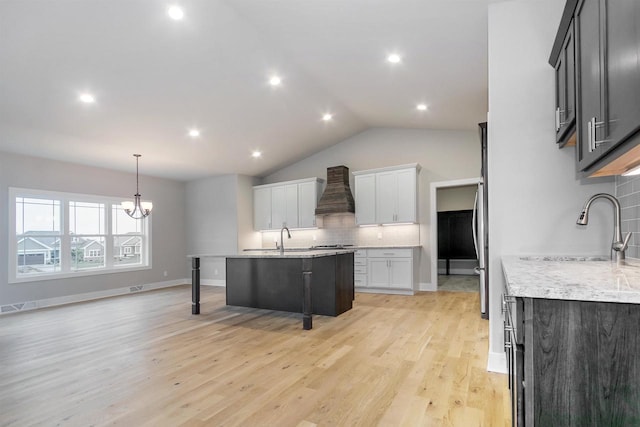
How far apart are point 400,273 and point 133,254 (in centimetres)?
570

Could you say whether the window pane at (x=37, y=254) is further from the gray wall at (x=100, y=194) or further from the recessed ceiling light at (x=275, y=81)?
the recessed ceiling light at (x=275, y=81)

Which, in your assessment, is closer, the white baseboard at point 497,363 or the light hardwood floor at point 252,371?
the light hardwood floor at point 252,371

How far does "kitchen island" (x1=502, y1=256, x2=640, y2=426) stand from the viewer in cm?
107

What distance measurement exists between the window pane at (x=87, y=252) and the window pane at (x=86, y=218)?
156 mm

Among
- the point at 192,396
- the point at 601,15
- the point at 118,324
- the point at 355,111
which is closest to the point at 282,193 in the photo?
the point at 355,111

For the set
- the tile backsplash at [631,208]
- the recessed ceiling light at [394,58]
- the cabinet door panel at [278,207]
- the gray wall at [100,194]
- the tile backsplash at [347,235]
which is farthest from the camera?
the cabinet door panel at [278,207]

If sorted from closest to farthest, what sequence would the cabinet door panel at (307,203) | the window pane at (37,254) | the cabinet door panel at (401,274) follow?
the window pane at (37,254)
the cabinet door panel at (401,274)
the cabinet door panel at (307,203)

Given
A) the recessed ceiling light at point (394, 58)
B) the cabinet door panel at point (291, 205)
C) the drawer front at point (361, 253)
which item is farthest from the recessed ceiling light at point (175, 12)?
the drawer front at point (361, 253)

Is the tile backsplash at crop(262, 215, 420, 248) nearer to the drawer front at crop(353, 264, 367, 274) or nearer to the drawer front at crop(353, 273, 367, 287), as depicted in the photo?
the drawer front at crop(353, 264, 367, 274)

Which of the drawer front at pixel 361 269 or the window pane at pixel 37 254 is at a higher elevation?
the window pane at pixel 37 254

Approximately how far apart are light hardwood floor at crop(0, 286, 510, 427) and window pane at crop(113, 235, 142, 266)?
2381mm

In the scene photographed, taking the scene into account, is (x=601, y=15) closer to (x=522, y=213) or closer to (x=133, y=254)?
(x=522, y=213)

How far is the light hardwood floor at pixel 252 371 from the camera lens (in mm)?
2129

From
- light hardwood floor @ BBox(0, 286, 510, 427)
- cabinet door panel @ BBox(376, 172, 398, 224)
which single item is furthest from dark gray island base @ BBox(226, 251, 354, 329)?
cabinet door panel @ BBox(376, 172, 398, 224)
